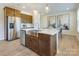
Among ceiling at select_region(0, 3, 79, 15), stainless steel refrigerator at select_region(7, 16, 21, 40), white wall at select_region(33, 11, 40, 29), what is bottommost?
stainless steel refrigerator at select_region(7, 16, 21, 40)

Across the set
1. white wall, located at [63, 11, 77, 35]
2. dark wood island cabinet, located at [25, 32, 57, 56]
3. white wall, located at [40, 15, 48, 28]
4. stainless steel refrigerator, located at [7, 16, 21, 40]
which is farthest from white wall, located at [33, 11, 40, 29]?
white wall, located at [63, 11, 77, 35]

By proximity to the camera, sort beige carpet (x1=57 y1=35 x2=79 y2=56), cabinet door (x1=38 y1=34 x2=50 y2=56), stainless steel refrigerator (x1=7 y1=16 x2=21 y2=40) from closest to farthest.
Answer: beige carpet (x1=57 y1=35 x2=79 y2=56) → cabinet door (x1=38 y1=34 x2=50 y2=56) → stainless steel refrigerator (x1=7 y1=16 x2=21 y2=40)

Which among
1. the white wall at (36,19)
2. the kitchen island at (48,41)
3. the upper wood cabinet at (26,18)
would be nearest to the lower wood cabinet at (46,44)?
the kitchen island at (48,41)

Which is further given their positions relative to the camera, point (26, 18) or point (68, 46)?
point (26, 18)

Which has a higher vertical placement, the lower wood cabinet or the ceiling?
the ceiling

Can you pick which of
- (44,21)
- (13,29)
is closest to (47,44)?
(44,21)

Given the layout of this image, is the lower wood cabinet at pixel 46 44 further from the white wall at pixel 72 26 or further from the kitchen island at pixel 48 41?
the white wall at pixel 72 26

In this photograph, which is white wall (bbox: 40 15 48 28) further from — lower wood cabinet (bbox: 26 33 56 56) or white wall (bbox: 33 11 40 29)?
lower wood cabinet (bbox: 26 33 56 56)

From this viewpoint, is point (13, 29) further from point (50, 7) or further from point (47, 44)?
point (50, 7)

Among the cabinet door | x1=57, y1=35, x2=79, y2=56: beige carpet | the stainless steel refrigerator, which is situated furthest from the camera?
the stainless steel refrigerator

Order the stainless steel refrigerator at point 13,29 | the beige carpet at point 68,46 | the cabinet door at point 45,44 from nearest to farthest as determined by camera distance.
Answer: the beige carpet at point 68,46 → the cabinet door at point 45,44 → the stainless steel refrigerator at point 13,29

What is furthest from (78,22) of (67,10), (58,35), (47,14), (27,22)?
(27,22)

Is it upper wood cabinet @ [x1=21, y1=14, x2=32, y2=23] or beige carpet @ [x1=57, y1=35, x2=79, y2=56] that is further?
upper wood cabinet @ [x1=21, y1=14, x2=32, y2=23]

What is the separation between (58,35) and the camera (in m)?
1.95
